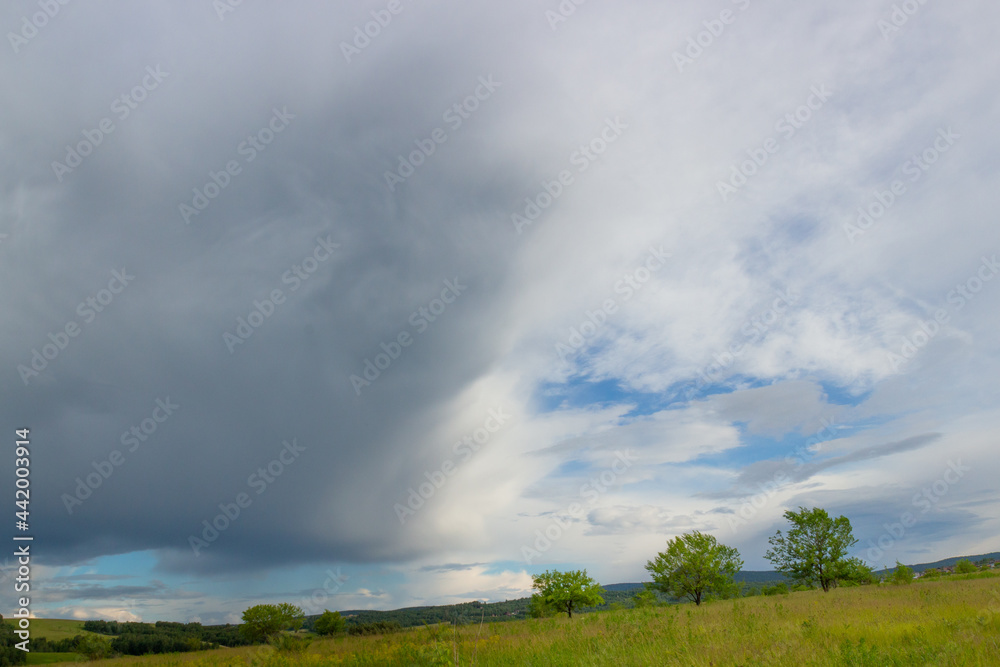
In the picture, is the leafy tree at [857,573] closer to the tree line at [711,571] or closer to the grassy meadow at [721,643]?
the tree line at [711,571]

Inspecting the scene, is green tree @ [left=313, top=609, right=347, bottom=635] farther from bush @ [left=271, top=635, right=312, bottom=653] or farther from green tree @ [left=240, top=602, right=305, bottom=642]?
bush @ [left=271, top=635, right=312, bottom=653]

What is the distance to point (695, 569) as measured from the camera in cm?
6669

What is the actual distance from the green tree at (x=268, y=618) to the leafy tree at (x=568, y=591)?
3200cm

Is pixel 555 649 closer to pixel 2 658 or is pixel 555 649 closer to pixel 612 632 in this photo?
pixel 612 632

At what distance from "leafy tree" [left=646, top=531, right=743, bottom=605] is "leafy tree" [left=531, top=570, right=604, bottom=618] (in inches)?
362

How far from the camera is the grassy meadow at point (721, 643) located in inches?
376

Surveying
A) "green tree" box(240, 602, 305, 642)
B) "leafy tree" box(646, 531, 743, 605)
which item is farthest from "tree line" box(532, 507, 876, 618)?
"green tree" box(240, 602, 305, 642)

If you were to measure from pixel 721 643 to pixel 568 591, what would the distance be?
61.5m

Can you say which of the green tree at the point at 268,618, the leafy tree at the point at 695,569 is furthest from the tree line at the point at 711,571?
the green tree at the point at 268,618

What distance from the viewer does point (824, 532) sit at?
73062 millimetres

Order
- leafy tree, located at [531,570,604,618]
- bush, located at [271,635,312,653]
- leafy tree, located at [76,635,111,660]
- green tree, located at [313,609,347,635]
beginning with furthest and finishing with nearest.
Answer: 1. leafy tree, located at [531,570,604,618]
2. green tree, located at [313,609,347,635]
3. leafy tree, located at [76,635,111,660]
4. bush, located at [271,635,312,653]

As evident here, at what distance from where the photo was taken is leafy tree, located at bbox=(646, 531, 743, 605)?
66625 mm

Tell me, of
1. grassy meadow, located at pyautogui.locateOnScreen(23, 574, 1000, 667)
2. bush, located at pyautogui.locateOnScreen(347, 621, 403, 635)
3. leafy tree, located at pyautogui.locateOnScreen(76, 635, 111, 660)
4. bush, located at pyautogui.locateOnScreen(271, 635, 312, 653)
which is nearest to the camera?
grassy meadow, located at pyautogui.locateOnScreen(23, 574, 1000, 667)

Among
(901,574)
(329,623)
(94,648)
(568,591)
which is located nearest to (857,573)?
(901,574)
